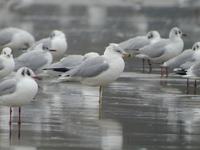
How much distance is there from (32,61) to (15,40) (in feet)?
18.0

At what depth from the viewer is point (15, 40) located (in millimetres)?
23484

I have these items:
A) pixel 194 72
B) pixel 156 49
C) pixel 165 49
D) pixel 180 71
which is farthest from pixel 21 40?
pixel 194 72

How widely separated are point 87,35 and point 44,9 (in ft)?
51.1

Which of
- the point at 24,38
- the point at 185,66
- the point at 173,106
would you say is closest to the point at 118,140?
the point at 173,106

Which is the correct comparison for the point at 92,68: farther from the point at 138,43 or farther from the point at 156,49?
the point at 138,43

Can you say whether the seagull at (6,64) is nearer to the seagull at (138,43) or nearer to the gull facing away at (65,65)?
the gull facing away at (65,65)

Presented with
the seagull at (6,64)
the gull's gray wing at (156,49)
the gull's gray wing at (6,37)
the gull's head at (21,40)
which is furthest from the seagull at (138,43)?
the seagull at (6,64)

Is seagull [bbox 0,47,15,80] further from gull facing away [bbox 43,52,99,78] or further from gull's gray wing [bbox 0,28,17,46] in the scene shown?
gull's gray wing [bbox 0,28,17,46]

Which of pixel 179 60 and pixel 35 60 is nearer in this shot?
pixel 35 60

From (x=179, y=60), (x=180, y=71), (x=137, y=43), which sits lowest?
(x=180, y=71)

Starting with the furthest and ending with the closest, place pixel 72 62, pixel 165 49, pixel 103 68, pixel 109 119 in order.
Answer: pixel 165 49 → pixel 72 62 → pixel 103 68 → pixel 109 119

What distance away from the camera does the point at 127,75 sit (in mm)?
19938

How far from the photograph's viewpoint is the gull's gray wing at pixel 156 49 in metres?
20.7

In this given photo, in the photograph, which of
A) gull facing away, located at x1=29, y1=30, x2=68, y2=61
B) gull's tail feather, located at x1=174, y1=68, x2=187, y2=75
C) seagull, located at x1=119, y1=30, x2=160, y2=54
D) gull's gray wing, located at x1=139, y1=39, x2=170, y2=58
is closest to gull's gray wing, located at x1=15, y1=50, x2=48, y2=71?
gull's tail feather, located at x1=174, y1=68, x2=187, y2=75
